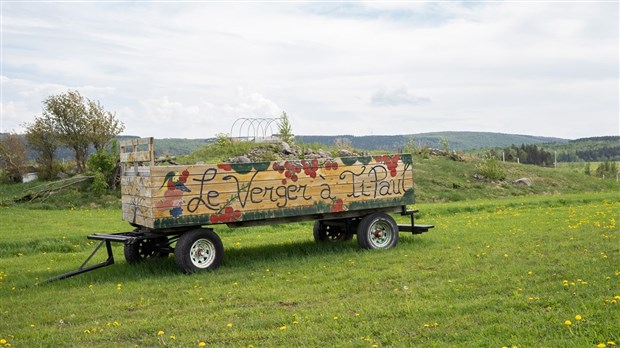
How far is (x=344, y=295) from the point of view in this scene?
384 inches

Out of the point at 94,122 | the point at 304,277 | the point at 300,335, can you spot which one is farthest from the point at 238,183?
the point at 94,122

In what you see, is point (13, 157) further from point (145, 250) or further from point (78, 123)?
point (145, 250)

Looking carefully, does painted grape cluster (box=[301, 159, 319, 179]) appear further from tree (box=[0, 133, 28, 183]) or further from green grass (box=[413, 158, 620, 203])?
tree (box=[0, 133, 28, 183])

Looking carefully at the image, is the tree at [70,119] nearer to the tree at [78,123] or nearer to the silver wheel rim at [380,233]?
the tree at [78,123]

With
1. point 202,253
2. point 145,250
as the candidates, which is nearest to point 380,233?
point 202,253

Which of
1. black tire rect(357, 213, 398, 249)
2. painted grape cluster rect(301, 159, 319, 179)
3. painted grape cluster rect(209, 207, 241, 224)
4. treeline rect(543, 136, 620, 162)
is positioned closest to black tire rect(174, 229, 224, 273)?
painted grape cluster rect(209, 207, 241, 224)

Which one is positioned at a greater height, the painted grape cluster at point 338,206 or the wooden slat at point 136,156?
the wooden slat at point 136,156

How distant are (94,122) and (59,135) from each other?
2.24 metres

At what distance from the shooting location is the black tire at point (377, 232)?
1426 centimetres

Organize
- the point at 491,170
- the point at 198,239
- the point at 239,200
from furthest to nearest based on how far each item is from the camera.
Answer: the point at 491,170 → the point at 239,200 → the point at 198,239

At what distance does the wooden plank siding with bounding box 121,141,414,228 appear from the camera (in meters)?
12.3

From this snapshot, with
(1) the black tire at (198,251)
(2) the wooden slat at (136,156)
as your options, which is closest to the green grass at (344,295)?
(1) the black tire at (198,251)

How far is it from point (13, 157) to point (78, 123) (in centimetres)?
503

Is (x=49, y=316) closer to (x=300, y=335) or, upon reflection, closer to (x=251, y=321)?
(x=251, y=321)
